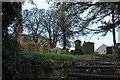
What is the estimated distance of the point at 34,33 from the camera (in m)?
7.62

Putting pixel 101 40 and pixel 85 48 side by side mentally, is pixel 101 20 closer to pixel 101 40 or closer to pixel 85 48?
pixel 101 40

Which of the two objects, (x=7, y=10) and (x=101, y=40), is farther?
(x=101, y=40)

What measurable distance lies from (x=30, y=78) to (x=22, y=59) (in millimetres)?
305

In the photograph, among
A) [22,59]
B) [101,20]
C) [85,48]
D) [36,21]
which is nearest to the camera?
[22,59]

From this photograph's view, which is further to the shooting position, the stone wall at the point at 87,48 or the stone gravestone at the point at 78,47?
the stone wall at the point at 87,48

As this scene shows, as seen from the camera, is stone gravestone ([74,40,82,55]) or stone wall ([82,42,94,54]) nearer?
stone gravestone ([74,40,82,55])

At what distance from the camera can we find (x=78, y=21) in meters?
3.92

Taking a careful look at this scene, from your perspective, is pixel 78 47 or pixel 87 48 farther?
pixel 87 48

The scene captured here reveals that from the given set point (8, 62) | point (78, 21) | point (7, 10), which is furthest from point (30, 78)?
point (78, 21)

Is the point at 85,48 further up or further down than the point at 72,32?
further down

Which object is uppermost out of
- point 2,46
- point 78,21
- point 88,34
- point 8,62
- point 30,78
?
point 78,21

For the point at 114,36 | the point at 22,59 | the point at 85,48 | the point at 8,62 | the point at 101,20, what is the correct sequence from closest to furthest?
the point at 8,62
the point at 22,59
the point at 101,20
the point at 114,36
the point at 85,48

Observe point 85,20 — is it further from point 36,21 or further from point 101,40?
point 36,21

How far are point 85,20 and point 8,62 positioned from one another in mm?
2646
